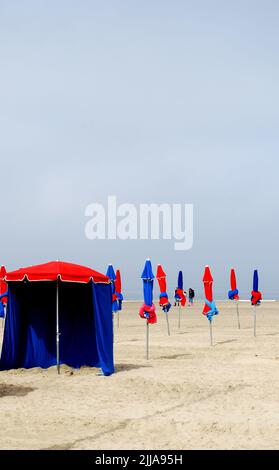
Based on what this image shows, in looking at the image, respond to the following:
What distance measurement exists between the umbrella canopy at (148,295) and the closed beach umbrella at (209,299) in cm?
329

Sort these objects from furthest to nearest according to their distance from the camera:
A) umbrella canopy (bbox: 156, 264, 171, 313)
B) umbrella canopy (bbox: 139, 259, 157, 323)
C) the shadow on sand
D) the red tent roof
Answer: umbrella canopy (bbox: 156, 264, 171, 313) → umbrella canopy (bbox: 139, 259, 157, 323) → the red tent roof → the shadow on sand

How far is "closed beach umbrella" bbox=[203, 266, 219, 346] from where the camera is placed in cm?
2091

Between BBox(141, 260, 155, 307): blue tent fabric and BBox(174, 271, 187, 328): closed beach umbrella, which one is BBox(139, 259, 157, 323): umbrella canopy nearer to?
BBox(141, 260, 155, 307): blue tent fabric

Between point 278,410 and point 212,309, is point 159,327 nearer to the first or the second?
point 212,309

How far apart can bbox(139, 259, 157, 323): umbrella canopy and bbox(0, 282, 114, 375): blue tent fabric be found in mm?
2170

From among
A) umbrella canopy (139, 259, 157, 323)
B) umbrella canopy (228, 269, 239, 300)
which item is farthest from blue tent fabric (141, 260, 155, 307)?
umbrella canopy (228, 269, 239, 300)

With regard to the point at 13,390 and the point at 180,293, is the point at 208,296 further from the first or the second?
the point at 13,390

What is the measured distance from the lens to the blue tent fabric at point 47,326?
16.0m

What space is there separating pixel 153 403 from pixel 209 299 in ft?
32.9

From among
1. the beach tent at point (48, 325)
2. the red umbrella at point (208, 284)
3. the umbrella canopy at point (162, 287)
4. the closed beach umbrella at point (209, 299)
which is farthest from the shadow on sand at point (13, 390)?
the umbrella canopy at point (162, 287)

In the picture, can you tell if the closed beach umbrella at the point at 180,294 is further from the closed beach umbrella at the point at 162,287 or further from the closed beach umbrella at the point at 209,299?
the closed beach umbrella at the point at 209,299

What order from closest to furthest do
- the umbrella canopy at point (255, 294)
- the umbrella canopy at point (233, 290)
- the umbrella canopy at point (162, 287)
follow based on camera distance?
the umbrella canopy at point (162, 287), the umbrella canopy at point (255, 294), the umbrella canopy at point (233, 290)
